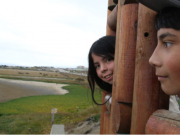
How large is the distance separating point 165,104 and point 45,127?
7.78 m

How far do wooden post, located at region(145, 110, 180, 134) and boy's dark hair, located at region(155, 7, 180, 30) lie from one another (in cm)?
41

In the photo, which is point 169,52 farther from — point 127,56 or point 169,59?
point 127,56

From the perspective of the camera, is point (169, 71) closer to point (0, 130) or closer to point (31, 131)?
point (31, 131)

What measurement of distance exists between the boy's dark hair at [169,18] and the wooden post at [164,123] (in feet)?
1.35

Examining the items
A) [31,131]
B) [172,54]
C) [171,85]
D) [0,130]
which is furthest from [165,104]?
[0,130]

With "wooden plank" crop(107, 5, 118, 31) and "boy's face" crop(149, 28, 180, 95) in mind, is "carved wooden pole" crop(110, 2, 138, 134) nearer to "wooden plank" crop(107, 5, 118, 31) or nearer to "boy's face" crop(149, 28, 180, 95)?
"boy's face" crop(149, 28, 180, 95)

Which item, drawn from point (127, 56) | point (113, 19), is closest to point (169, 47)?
point (127, 56)

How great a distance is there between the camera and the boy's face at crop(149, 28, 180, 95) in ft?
2.21

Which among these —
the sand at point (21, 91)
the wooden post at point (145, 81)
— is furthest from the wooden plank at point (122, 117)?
the sand at point (21, 91)

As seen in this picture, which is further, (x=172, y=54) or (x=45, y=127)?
(x=45, y=127)

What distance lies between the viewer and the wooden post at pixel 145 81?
88 cm

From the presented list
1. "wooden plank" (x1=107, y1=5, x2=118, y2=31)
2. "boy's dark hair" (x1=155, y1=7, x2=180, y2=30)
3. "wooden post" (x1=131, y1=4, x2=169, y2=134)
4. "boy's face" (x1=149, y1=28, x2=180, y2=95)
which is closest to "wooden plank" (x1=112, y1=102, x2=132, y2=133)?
"wooden post" (x1=131, y1=4, x2=169, y2=134)

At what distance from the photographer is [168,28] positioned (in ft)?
2.36

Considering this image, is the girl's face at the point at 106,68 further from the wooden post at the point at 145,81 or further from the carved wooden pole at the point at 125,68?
the wooden post at the point at 145,81
